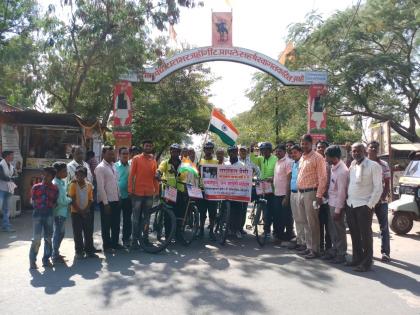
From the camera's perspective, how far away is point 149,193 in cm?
746

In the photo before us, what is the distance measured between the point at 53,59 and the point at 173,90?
364 inches

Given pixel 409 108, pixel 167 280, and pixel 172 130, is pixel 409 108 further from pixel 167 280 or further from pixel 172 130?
pixel 167 280

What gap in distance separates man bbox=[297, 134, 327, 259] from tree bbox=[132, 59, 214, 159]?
15491 millimetres

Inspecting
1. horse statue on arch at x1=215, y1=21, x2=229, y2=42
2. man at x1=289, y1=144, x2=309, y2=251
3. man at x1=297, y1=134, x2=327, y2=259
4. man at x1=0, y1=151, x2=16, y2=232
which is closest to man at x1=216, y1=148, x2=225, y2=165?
man at x1=289, y1=144, x2=309, y2=251

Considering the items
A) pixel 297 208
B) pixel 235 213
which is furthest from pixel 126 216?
pixel 297 208

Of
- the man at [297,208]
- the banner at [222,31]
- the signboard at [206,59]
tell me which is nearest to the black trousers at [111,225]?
the man at [297,208]

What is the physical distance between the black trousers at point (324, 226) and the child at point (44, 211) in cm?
411

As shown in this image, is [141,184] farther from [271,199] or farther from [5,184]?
[5,184]

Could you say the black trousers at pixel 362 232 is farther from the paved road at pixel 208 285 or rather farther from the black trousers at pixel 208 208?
the black trousers at pixel 208 208

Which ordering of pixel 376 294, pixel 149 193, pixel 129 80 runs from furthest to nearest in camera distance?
pixel 129 80 → pixel 149 193 → pixel 376 294

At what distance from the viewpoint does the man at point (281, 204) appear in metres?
8.10

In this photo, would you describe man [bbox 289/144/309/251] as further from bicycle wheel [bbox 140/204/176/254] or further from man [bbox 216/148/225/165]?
bicycle wheel [bbox 140/204/176/254]

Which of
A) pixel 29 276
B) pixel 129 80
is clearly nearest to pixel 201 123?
pixel 129 80

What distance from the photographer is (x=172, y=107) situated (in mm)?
23344
